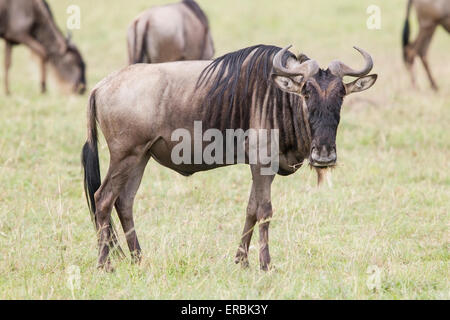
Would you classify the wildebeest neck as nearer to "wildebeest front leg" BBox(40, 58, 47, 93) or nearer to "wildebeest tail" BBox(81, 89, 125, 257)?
"wildebeest tail" BBox(81, 89, 125, 257)

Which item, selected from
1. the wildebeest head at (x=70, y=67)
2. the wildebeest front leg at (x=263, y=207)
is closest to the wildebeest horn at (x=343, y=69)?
the wildebeest front leg at (x=263, y=207)

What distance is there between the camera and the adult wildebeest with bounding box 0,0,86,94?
12.5m

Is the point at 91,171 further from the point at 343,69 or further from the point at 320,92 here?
the point at 343,69

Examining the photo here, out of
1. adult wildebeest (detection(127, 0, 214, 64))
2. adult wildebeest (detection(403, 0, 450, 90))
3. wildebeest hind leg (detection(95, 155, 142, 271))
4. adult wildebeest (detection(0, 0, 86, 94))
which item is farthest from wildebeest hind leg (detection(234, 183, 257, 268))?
adult wildebeest (detection(403, 0, 450, 90))

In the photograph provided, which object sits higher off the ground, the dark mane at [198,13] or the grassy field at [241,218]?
the dark mane at [198,13]

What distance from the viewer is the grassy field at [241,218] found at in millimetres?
4887

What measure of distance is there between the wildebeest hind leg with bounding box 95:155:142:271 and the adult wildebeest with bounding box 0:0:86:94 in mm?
7109

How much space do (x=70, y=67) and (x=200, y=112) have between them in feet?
27.3

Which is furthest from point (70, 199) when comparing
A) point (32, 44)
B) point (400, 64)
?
point (400, 64)

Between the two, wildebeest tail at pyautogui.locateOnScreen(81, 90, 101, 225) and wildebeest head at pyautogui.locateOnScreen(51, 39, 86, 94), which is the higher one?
wildebeest tail at pyautogui.locateOnScreen(81, 90, 101, 225)

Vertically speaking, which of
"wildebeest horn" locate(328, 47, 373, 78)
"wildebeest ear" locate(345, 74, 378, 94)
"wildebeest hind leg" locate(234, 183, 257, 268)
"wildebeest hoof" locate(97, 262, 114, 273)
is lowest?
"wildebeest hoof" locate(97, 262, 114, 273)

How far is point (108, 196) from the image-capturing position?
17.9 ft

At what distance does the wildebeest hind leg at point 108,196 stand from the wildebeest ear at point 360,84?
5.09 ft

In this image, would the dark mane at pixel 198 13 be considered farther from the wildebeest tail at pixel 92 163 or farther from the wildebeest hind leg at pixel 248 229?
the wildebeest hind leg at pixel 248 229
